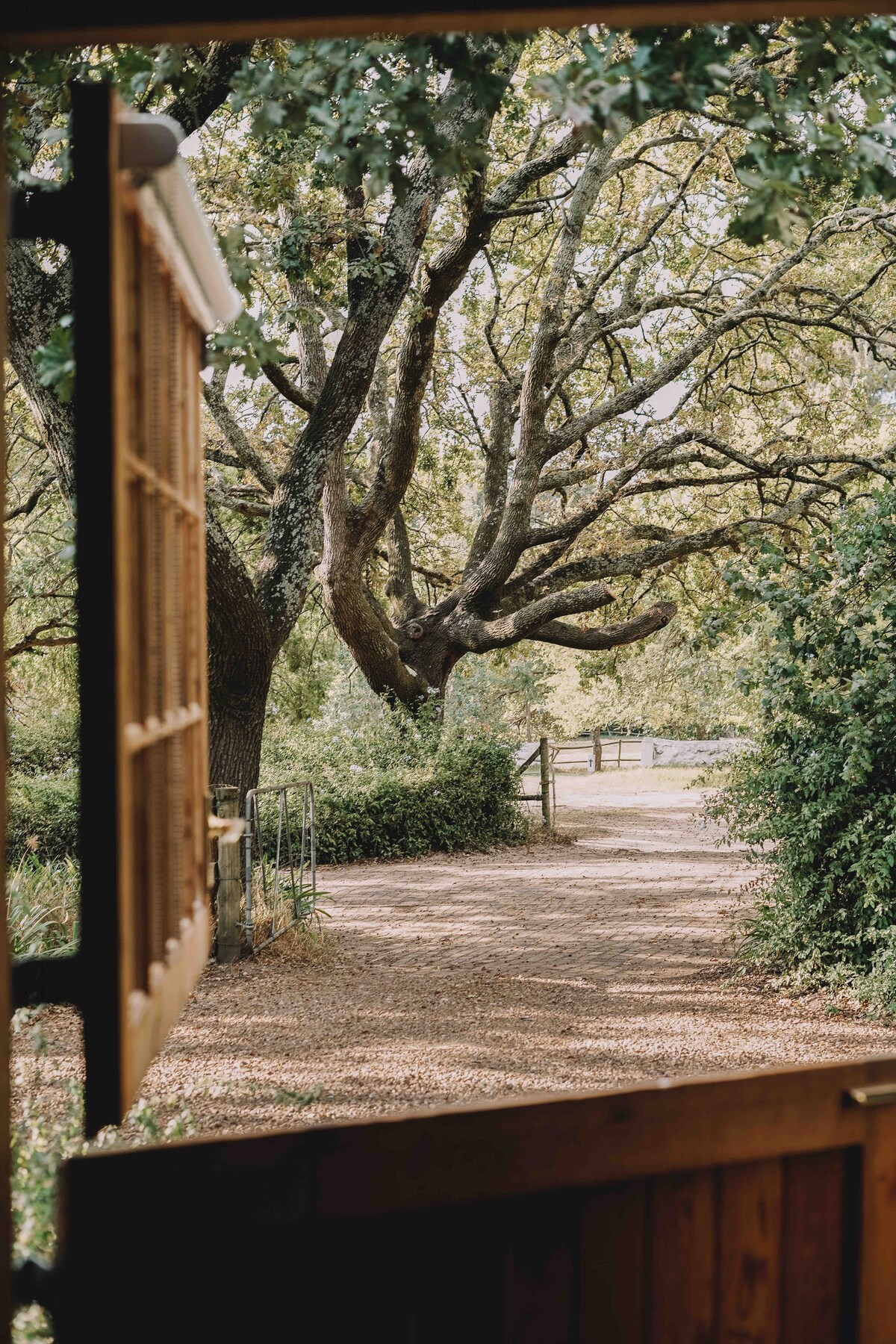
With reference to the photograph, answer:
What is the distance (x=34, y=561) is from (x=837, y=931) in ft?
32.6

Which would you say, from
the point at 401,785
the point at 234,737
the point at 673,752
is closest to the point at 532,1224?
the point at 234,737

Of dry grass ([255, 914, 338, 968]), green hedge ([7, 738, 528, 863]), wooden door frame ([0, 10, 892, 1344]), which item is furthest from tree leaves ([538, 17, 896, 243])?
green hedge ([7, 738, 528, 863])

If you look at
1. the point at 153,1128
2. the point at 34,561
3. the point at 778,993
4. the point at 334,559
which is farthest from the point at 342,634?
the point at 153,1128

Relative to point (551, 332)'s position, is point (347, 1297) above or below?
below

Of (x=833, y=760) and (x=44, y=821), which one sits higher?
(x=833, y=760)

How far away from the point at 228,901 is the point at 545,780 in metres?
9.72

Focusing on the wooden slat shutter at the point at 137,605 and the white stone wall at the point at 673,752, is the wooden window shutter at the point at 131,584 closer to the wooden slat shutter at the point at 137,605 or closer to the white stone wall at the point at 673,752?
the wooden slat shutter at the point at 137,605

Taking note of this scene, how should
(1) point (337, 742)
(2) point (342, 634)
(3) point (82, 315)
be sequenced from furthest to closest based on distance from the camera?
1. (1) point (337, 742)
2. (2) point (342, 634)
3. (3) point (82, 315)

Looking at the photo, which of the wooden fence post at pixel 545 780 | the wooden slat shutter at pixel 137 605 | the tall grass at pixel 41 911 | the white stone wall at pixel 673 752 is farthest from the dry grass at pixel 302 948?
the white stone wall at pixel 673 752

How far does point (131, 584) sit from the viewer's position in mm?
1851

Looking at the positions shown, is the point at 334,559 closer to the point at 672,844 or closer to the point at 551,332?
the point at 551,332

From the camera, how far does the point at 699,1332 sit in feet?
6.05

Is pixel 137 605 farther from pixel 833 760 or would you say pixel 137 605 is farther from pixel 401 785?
pixel 401 785

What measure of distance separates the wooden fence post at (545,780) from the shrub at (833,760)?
9.34 metres
